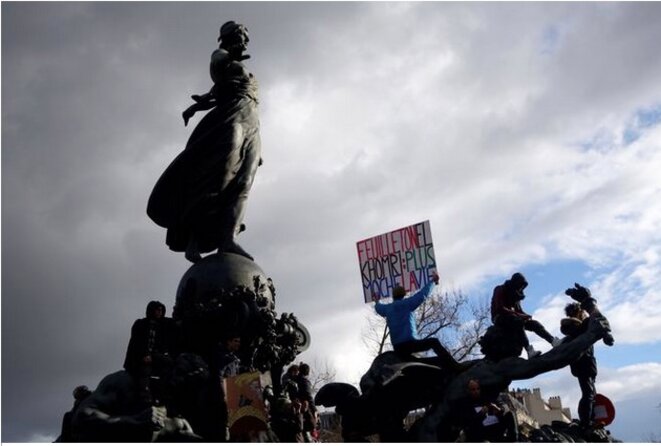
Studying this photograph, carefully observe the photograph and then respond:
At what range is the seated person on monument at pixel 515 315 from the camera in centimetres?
1020

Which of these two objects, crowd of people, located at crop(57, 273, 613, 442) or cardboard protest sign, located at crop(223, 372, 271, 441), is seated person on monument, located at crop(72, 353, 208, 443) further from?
cardboard protest sign, located at crop(223, 372, 271, 441)

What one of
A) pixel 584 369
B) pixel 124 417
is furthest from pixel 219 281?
pixel 584 369

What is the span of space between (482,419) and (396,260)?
16.3 metres

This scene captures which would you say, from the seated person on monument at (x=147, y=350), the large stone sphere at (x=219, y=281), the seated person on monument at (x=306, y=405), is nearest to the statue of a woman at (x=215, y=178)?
the large stone sphere at (x=219, y=281)

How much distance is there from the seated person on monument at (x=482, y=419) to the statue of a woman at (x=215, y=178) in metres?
4.39

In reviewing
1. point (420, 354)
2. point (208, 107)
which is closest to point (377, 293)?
point (208, 107)

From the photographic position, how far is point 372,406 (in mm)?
9906

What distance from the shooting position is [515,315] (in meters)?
10.2

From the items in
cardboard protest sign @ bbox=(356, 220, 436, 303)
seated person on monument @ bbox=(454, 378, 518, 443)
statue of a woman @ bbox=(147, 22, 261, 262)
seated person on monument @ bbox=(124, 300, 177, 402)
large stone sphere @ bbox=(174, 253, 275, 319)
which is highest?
cardboard protest sign @ bbox=(356, 220, 436, 303)

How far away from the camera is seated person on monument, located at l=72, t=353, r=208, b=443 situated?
313 inches

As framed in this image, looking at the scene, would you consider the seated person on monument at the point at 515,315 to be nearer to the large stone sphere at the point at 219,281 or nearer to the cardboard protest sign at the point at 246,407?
the cardboard protest sign at the point at 246,407

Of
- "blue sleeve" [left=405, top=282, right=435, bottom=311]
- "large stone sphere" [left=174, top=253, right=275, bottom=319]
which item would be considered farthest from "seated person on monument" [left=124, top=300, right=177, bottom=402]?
"blue sleeve" [left=405, top=282, right=435, bottom=311]

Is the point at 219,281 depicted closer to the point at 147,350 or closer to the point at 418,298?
the point at 147,350

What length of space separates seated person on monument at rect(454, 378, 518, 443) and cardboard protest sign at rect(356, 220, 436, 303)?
1439cm
